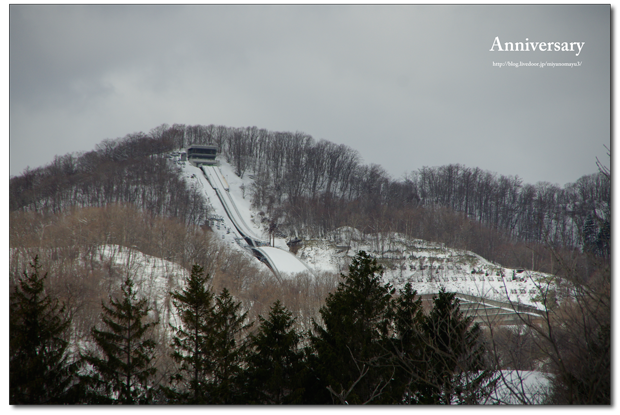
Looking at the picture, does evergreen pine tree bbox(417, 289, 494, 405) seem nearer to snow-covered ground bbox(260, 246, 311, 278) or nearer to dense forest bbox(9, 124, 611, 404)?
dense forest bbox(9, 124, 611, 404)

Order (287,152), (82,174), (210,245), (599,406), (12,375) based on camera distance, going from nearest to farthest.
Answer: (599,406), (12,375), (210,245), (82,174), (287,152)

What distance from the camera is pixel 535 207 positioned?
6353 cm

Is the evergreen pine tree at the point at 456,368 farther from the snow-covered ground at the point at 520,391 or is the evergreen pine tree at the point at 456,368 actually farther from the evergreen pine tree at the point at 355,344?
the evergreen pine tree at the point at 355,344

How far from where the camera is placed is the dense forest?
915 cm

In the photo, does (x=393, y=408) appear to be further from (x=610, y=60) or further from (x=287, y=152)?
(x=287, y=152)

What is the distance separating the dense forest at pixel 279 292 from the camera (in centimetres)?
915

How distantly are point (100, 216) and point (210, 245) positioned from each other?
10777 mm

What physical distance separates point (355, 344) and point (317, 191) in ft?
204

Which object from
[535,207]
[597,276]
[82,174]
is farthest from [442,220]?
[82,174]

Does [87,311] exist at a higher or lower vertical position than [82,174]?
lower

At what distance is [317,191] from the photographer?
7481 cm

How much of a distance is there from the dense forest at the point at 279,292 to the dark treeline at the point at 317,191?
0.34 meters

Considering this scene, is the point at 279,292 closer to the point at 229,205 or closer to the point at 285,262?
the point at 285,262

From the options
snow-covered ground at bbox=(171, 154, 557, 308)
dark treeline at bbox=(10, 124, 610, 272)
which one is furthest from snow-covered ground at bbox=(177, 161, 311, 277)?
dark treeline at bbox=(10, 124, 610, 272)
